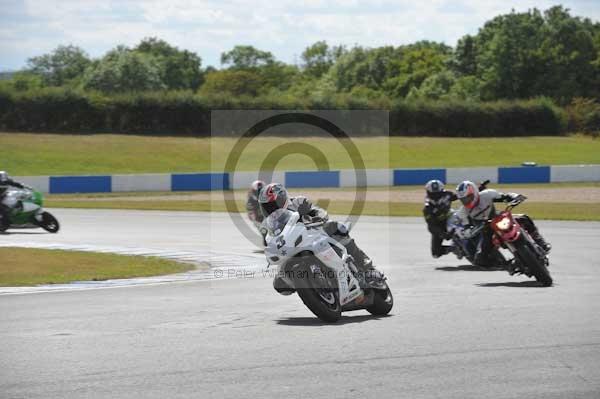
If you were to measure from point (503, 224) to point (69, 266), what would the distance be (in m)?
7.08

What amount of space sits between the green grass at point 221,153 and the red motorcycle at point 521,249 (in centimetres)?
3624

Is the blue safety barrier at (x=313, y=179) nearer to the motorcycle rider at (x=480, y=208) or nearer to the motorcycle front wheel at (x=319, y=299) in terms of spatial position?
the motorcycle rider at (x=480, y=208)

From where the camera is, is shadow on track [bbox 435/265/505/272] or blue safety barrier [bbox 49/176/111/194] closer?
shadow on track [bbox 435/265/505/272]

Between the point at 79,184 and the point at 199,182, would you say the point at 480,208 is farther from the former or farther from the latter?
the point at 79,184

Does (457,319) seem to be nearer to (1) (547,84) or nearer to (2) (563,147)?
(2) (563,147)

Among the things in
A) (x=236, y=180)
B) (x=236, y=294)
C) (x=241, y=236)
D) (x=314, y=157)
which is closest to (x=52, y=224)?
(x=241, y=236)

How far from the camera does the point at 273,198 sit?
9.98 meters

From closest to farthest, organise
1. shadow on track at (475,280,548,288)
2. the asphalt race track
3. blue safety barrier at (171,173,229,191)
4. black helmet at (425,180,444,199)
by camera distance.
A: the asphalt race track < shadow on track at (475,280,548,288) < black helmet at (425,180,444,199) < blue safety barrier at (171,173,229,191)

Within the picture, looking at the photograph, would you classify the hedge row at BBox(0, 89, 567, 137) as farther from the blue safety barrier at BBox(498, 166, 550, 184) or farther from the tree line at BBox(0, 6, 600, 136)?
the blue safety barrier at BBox(498, 166, 550, 184)

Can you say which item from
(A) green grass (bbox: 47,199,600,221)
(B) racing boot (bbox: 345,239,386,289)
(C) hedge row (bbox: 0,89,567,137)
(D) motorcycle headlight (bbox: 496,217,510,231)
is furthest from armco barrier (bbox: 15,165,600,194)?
(B) racing boot (bbox: 345,239,386,289)

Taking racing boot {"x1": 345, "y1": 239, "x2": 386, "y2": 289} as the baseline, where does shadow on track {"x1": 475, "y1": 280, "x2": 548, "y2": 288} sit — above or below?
below

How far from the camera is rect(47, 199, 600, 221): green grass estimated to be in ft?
95.8

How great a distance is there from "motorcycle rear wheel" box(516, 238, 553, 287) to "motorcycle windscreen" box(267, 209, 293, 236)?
4322 mm

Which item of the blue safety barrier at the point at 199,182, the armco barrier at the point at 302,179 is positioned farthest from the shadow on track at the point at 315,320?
the blue safety barrier at the point at 199,182
